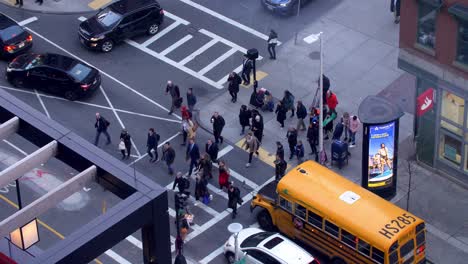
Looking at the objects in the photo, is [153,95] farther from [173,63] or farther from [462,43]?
[462,43]

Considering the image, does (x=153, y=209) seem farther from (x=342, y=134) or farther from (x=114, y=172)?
(x=342, y=134)

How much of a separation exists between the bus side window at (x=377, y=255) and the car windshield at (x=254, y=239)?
3554 millimetres

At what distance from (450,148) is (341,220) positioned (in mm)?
7308

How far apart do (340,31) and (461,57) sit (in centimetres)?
1166

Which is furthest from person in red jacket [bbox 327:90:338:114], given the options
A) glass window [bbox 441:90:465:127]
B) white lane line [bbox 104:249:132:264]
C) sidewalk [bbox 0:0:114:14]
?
sidewalk [bbox 0:0:114:14]

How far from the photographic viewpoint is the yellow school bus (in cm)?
3173

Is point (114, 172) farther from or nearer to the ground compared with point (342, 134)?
farther from the ground

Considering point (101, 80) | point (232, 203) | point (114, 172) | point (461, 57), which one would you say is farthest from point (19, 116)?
point (101, 80)

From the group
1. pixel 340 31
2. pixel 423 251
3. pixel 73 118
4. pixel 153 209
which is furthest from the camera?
pixel 340 31

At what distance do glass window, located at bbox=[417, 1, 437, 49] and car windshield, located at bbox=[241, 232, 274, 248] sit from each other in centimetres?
871

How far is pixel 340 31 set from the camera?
152ft

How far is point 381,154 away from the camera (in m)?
35.3

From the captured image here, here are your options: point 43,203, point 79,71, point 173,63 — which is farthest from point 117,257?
point 43,203

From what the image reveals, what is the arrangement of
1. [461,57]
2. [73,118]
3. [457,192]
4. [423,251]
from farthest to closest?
[73,118], [457,192], [461,57], [423,251]
